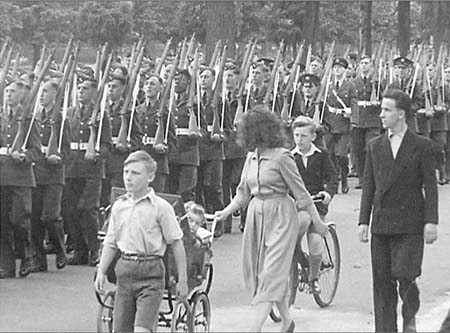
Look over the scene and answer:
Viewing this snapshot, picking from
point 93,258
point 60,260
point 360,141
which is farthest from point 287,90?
point 60,260

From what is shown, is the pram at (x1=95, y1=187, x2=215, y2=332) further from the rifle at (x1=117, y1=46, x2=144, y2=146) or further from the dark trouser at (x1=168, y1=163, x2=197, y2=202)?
the dark trouser at (x1=168, y1=163, x2=197, y2=202)

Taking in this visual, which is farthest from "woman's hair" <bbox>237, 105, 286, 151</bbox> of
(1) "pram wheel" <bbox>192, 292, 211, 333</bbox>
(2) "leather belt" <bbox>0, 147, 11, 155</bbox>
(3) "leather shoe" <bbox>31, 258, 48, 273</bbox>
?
(3) "leather shoe" <bbox>31, 258, 48, 273</bbox>

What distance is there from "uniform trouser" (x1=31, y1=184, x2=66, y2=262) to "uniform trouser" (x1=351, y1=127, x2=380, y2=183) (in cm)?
819

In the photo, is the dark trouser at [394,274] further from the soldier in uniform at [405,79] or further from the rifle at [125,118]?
the soldier in uniform at [405,79]

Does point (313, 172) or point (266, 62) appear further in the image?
point (266, 62)

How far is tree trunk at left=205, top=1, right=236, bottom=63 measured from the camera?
22.3 m

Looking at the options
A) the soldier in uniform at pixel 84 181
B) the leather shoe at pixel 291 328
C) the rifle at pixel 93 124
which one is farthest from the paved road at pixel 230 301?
the rifle at pixel 93 124

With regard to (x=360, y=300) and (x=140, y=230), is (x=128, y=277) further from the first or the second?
(x=360, y=300)

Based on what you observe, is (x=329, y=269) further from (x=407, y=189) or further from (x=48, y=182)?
(x=48, y=182)

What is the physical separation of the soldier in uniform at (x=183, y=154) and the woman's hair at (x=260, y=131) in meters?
5.47

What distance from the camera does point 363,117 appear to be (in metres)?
20.3

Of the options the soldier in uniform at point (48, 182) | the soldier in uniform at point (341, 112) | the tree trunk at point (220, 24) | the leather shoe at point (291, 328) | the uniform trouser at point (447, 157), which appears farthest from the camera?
the uniform trouser at point (447, 157)

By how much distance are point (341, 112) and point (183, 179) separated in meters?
5.56

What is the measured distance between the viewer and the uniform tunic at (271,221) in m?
9.37
